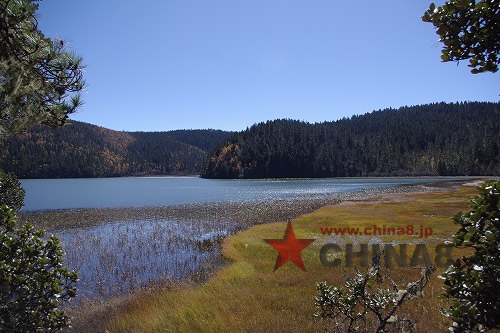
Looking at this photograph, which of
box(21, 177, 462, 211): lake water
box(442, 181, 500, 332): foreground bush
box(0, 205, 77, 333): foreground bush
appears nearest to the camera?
box(442, 181, 500, 332): foreground bush

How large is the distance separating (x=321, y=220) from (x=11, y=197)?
1480 inches

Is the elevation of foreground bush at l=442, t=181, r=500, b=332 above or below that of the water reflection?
above

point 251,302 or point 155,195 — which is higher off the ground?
point 155,195

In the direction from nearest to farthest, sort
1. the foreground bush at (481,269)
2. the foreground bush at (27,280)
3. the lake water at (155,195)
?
the foreground bush at (481,269)
the foreground bush at (27,280)
the lake water at (155,195)

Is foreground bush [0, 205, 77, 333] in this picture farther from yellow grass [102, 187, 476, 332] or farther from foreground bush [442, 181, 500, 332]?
yellow grass [102, 187, 476, 332]

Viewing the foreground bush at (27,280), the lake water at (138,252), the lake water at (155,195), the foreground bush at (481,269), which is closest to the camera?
the foreground bush at (481,269)

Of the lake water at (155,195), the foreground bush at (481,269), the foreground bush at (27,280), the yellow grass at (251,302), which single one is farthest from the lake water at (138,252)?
the lake water at (155,195)

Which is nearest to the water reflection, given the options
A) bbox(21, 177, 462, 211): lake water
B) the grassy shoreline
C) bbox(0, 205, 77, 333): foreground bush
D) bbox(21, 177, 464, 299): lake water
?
bbox(21, 177, 464, 299): lake water

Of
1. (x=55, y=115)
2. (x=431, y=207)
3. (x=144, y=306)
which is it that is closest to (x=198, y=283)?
(x=144, y=306)

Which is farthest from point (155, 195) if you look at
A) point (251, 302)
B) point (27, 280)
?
point (27, 280)

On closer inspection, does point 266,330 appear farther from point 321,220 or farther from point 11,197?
point 11,197

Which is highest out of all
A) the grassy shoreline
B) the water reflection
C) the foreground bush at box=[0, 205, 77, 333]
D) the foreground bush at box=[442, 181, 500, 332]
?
the foreground bush at box=[442, 181, 500, 332]

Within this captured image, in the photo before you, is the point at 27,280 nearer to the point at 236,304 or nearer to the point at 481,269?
the point at 481,269

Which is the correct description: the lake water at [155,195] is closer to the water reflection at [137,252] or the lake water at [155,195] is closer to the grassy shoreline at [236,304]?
the water reflection at [137,252]
